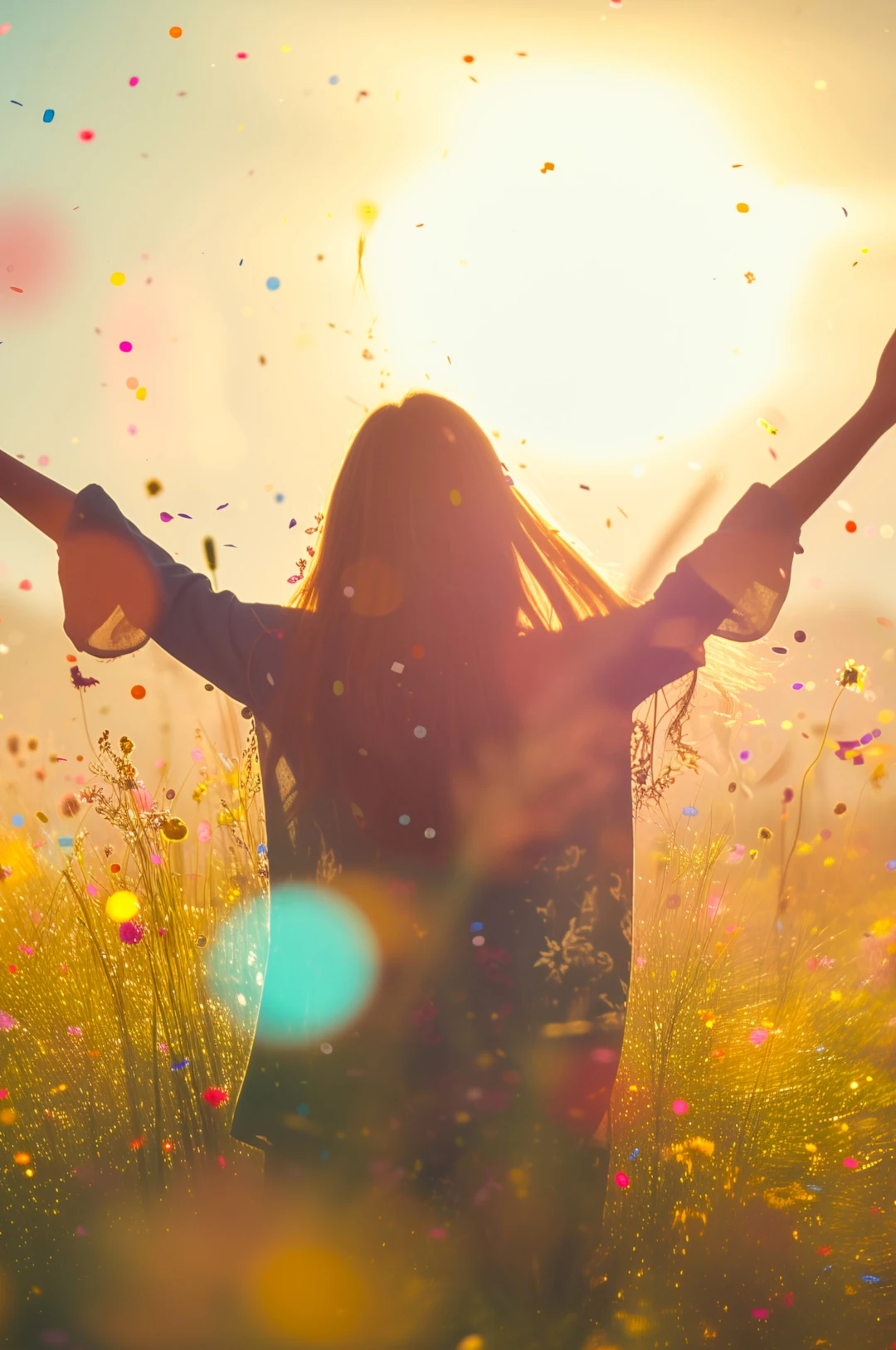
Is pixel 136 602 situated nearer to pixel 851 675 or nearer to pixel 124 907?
pixel 124 907

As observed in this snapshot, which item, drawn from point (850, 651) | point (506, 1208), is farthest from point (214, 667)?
point (850, 651)

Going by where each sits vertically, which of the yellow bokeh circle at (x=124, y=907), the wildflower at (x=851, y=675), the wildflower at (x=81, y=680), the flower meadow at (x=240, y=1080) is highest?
the wildflower at (x=81, y=680)

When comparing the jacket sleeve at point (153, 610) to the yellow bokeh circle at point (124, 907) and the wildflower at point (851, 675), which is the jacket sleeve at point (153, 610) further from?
the wildflower at point (851, 675)

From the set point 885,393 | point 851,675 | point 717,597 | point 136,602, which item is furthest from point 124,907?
point 885,393

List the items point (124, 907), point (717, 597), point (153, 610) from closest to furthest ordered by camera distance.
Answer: point (717, 597) < point (153, 610) < point (124, 907)

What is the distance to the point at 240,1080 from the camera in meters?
2.64

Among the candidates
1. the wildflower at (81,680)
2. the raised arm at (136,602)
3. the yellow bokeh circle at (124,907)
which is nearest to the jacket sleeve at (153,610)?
the raised arm at (136,602)

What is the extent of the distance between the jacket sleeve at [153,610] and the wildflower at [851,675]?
1.75 meters

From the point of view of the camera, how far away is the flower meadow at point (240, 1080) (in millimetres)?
2236

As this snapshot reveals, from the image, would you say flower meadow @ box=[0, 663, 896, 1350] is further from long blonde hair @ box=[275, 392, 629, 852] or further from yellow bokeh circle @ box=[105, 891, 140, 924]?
long blonde hair @ box=[275, 392, 629, 852]

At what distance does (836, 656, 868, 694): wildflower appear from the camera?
101 inches

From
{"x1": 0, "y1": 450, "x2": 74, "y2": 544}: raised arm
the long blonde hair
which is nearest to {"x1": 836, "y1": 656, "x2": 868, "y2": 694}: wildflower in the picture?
the long blonde hair

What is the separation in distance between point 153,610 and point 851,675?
1996mm

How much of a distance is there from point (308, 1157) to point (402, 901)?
0.53 meters
